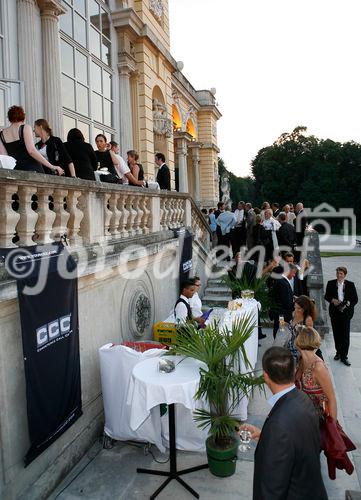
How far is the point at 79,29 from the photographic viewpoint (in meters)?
11.2

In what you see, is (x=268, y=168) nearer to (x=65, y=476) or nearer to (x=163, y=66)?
(x=163, y=66)

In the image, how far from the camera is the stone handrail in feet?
14.4

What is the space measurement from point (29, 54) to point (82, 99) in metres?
2.58

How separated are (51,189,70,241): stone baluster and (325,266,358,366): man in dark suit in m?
6.04

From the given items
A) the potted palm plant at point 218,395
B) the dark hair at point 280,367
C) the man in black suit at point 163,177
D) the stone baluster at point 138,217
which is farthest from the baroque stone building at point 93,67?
the dark hair at point 280,367

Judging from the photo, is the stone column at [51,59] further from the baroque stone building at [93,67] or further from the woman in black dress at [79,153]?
the woman in black dress at [79,153]

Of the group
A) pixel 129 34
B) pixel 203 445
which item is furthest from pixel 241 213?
pixel 203 445

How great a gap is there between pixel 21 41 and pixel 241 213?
327 inches

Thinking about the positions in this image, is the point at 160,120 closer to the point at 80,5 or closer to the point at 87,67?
the point at 87,67

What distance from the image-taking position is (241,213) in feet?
46.5

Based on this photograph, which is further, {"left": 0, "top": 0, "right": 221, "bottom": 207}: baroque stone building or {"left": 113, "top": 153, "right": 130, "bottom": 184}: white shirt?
{"left": 0, "top": 0, "right": 221, "bottom": 207}: baroque stone building

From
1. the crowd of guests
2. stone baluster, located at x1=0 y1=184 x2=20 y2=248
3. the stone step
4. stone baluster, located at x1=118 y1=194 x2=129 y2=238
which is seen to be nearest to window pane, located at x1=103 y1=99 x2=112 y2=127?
the crowd of guests

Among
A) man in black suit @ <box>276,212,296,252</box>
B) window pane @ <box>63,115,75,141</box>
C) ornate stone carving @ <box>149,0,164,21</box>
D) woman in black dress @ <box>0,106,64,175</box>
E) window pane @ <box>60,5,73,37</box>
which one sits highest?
ornate stone carving @ <box>149,0,164,21</box>

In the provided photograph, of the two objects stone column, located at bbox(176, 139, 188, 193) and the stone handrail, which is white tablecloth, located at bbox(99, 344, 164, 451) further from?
stone column, located at bbox(176, 139, 188, 193)
